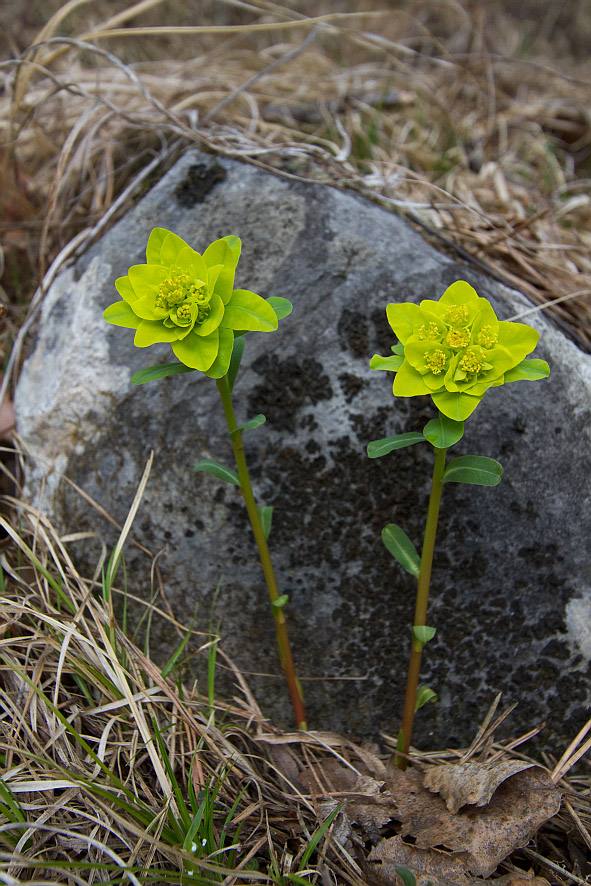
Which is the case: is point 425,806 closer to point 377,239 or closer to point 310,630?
point 310,630

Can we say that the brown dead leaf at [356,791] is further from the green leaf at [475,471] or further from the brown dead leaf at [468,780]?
the green leaf at [475,471]

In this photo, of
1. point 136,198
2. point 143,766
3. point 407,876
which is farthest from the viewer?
point 136,198

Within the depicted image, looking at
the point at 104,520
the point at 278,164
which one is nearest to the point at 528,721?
the point at 104,520

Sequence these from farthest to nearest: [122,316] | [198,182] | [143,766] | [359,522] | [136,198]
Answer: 1. [136,198]
2. [198,182]
3. [359,522]
4. [143,766]
5. [122,316]

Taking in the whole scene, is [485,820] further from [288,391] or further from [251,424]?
[288,391]

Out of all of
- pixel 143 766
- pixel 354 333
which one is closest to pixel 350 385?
pixel 354 333

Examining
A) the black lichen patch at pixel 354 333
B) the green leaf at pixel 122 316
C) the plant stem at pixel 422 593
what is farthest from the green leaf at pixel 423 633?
the green leaf at pixel 122 316

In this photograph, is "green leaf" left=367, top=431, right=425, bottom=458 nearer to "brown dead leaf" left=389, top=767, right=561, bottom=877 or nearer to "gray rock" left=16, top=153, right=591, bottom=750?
"gray rock" left=16, top=153, right=591, bottom=750

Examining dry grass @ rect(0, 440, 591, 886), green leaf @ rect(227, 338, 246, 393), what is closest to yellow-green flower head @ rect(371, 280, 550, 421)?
green leaf @ rect(227, 338, 246, 393)
